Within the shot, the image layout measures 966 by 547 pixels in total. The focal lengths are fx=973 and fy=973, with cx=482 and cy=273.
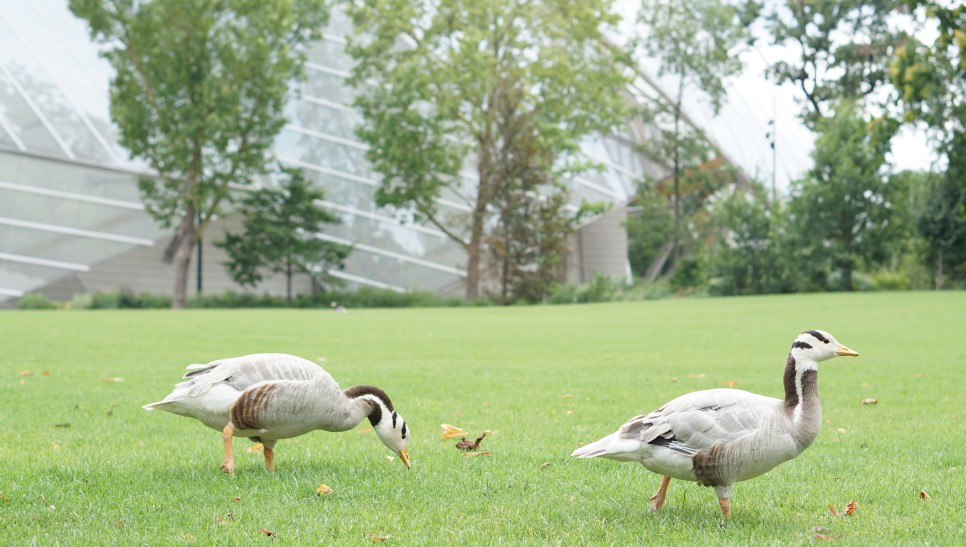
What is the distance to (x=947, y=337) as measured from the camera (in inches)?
621

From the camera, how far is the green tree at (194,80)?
1335 inches

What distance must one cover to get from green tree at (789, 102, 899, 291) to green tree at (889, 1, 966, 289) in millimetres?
1827

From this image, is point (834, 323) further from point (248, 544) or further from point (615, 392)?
point (248, 544)

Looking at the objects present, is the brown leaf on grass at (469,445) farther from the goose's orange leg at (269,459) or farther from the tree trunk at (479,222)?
the tree trunk at (479,222)

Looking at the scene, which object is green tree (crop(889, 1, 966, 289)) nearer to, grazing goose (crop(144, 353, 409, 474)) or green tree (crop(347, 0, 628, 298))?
green tree (crop(347, 0, 628, 298))

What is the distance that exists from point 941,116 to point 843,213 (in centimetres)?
1239

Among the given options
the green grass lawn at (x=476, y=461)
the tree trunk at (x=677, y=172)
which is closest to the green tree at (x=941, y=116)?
the green grass lawn at (x=476, y=461)

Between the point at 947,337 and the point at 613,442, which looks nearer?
the point at 613,442

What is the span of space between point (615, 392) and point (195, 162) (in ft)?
95.4

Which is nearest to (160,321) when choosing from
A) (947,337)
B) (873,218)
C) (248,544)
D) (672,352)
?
(672,352)

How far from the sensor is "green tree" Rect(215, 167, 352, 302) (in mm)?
38250

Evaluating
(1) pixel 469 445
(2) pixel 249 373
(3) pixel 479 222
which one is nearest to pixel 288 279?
(3) pixel 479 222

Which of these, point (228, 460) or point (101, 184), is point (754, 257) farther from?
point (228, 460)

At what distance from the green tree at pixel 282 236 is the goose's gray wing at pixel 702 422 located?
34635 millimetres
